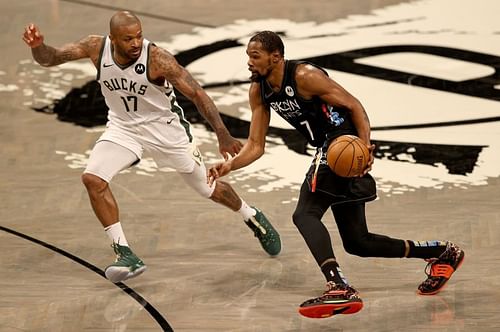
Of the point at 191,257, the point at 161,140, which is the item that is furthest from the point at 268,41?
the point at 191,257

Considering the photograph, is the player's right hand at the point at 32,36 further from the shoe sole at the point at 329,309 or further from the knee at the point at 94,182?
the shoe sole at the point at 329,309

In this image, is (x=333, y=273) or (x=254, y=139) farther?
(x=254, y=139)

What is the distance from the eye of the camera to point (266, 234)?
317 inches

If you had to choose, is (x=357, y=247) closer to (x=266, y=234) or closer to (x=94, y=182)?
(x=266, y=234)

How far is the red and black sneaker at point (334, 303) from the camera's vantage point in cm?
672

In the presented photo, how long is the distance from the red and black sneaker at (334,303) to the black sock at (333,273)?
0.04 metres

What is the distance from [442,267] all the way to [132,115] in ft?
7.56

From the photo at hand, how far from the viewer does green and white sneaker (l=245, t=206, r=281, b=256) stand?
8055mm

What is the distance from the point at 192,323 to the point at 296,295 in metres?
0.77

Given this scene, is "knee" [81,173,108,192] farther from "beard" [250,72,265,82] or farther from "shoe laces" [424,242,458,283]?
"shoe laces" [424,242,458,283]

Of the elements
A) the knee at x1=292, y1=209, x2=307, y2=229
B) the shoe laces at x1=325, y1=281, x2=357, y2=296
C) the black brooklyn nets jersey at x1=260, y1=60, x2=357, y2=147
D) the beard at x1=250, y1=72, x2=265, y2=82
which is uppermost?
the beard at x1=250, y1=72, x2=265, y2=82

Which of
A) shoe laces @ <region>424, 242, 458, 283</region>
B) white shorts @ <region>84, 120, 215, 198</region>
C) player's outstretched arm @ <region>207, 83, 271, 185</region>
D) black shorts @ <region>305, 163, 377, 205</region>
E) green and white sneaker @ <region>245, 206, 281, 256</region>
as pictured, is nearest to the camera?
black shorts @ <region>305, 163, 377, 205</region>

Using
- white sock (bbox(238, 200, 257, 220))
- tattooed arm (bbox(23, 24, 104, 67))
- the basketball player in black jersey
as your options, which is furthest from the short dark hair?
white sock (bbox(238, 200, 257, 220))

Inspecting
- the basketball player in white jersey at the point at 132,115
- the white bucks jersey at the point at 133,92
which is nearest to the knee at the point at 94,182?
the basketball player in white jersey at the point at 132,115
